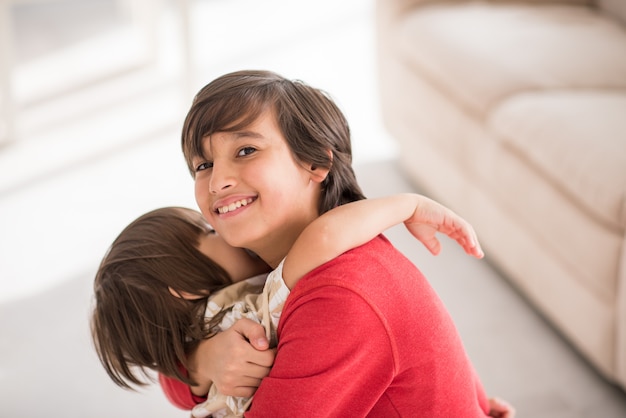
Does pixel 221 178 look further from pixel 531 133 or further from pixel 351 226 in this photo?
pixel 531 133

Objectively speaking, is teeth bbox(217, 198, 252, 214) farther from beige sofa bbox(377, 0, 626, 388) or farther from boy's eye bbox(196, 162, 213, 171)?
beige sofa bbox(377, 0, 626, 388)

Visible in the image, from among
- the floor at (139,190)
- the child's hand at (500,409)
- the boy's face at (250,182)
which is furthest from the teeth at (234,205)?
the floor at (139,190)

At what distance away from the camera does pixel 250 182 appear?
1096mm

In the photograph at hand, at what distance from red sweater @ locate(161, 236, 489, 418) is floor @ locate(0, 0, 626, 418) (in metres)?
0.87

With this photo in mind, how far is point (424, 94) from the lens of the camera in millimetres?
2572

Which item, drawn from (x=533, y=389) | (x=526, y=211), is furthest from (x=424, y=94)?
(x=533, y=389)

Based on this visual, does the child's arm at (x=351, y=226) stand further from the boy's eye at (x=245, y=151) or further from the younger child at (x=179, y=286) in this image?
the boy's eye at (x=245, y=151)

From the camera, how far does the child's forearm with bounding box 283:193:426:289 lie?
1.04 metres

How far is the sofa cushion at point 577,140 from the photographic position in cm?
179

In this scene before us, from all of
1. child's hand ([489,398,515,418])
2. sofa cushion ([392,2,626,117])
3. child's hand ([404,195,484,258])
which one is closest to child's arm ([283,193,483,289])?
child's hand ([404,195,484,258])

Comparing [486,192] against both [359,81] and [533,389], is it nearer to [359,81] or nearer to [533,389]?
[533,389]

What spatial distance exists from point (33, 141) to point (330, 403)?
246 centimetres

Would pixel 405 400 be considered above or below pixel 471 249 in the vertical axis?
below

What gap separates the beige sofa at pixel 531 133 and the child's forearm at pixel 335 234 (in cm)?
83
